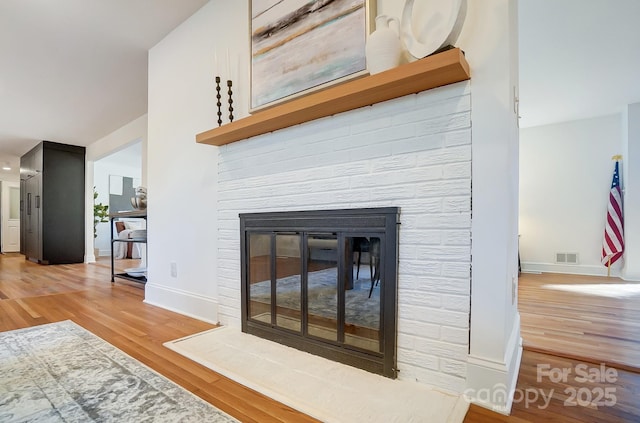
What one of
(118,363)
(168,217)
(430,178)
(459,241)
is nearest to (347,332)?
(459,241)

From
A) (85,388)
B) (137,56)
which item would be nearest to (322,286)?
(85,388)

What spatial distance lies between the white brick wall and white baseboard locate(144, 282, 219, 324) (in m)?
1.18

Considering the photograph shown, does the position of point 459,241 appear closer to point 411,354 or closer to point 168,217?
point 411,354

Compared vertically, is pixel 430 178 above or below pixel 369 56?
below

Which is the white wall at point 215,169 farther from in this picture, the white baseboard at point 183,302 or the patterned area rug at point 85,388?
the patterned area rug at point 85,388

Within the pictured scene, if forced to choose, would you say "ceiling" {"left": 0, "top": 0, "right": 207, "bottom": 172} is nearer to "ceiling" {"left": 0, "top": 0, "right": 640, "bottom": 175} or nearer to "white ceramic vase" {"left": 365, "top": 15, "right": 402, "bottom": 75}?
"ceiling" {"left": 0, "top": 0, "right": 640, "bottom": 175}

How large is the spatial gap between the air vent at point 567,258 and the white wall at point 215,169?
3840 millimetres

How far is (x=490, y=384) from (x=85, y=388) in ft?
5.57

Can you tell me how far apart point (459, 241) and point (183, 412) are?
1278 mm

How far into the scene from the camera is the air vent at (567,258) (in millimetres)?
4568

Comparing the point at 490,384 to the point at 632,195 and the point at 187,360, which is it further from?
the point at 632,195

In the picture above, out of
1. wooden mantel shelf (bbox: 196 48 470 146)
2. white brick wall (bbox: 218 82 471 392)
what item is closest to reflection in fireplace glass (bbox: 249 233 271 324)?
white brick wall (bbox: 218 82 471 392)

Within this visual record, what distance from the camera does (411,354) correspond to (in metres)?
1.41

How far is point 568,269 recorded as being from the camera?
4.61 m
